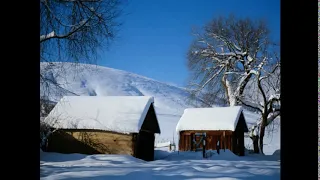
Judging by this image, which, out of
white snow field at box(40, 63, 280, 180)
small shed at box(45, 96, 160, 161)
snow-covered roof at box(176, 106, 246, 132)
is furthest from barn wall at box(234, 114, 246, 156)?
small shed at box(45, 96, 160, 161)

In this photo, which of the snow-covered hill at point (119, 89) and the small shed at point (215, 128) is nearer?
the snow-covered hill at point (119, 89)

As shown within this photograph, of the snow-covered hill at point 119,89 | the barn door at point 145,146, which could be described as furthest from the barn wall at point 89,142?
the snow-covered hill at point 119,89

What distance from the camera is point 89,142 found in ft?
33.3

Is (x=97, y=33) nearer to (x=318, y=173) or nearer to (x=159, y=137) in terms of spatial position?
(x=318, y=173)

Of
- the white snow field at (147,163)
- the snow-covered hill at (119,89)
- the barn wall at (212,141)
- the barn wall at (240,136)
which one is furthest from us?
the barn wall at (240,136)

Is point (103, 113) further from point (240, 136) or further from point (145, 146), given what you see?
point (240, 136)

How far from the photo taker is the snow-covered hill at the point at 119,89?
18.3 feet

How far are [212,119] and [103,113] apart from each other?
4.85 meters

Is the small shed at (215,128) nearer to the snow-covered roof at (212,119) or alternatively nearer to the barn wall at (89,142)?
the snow-covered roof at (212,119)

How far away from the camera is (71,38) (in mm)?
5488

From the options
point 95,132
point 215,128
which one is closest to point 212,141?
point 215,128

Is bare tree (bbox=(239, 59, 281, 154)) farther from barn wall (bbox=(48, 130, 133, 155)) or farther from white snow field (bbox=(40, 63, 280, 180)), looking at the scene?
barn wall (bbox=(48, 130, 133, 155))

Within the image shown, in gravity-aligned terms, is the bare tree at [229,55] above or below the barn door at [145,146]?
above
